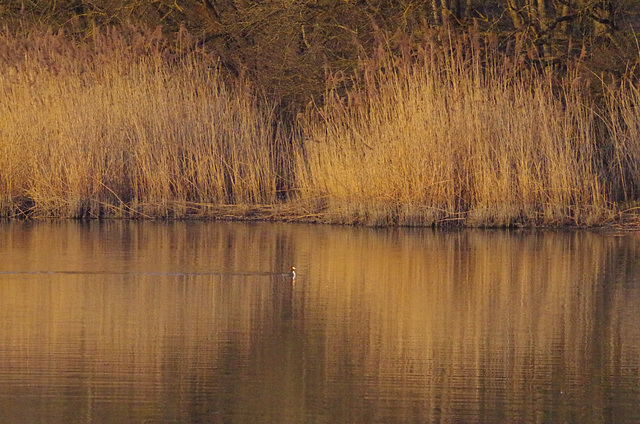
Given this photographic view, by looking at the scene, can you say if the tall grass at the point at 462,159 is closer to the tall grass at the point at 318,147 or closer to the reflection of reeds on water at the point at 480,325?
the tall grass at the point at 318,147

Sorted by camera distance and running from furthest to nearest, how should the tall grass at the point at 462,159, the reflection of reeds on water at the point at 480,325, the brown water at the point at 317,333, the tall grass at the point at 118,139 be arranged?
the tall grass at the point at 118,139
the tall grass at the point at 462,159
the reflection of reeds on water at the point at 480,325
the brown water at the point at 317,333

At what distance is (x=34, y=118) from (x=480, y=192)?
5261mm

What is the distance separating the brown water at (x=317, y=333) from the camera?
5.09 metres

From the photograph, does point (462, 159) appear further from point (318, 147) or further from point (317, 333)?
point (317, 333)

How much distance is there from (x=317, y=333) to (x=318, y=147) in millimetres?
7429

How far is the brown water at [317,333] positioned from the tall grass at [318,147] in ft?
6.75

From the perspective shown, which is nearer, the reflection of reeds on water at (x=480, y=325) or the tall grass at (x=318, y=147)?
the reflection of reeds on water at (x=480, y=325)

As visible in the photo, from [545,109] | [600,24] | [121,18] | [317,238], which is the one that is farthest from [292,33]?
[317,238]

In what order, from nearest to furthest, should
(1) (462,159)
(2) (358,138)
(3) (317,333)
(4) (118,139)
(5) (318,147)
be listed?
1. (3) (317,333)
2. (1) (462,159)
3. (2) (358,138)
4. (5) (318,147)
5. (4) (118,139)

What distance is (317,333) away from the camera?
21.7 feet

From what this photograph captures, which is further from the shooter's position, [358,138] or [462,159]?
[358,138]

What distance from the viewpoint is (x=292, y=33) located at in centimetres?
1791

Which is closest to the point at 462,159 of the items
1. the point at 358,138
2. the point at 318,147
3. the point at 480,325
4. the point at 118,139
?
the point at 358,138

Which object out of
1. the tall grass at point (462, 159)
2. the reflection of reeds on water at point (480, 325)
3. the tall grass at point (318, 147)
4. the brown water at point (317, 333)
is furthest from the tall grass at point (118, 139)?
the reflection of reeds on water at point (480, 325)
